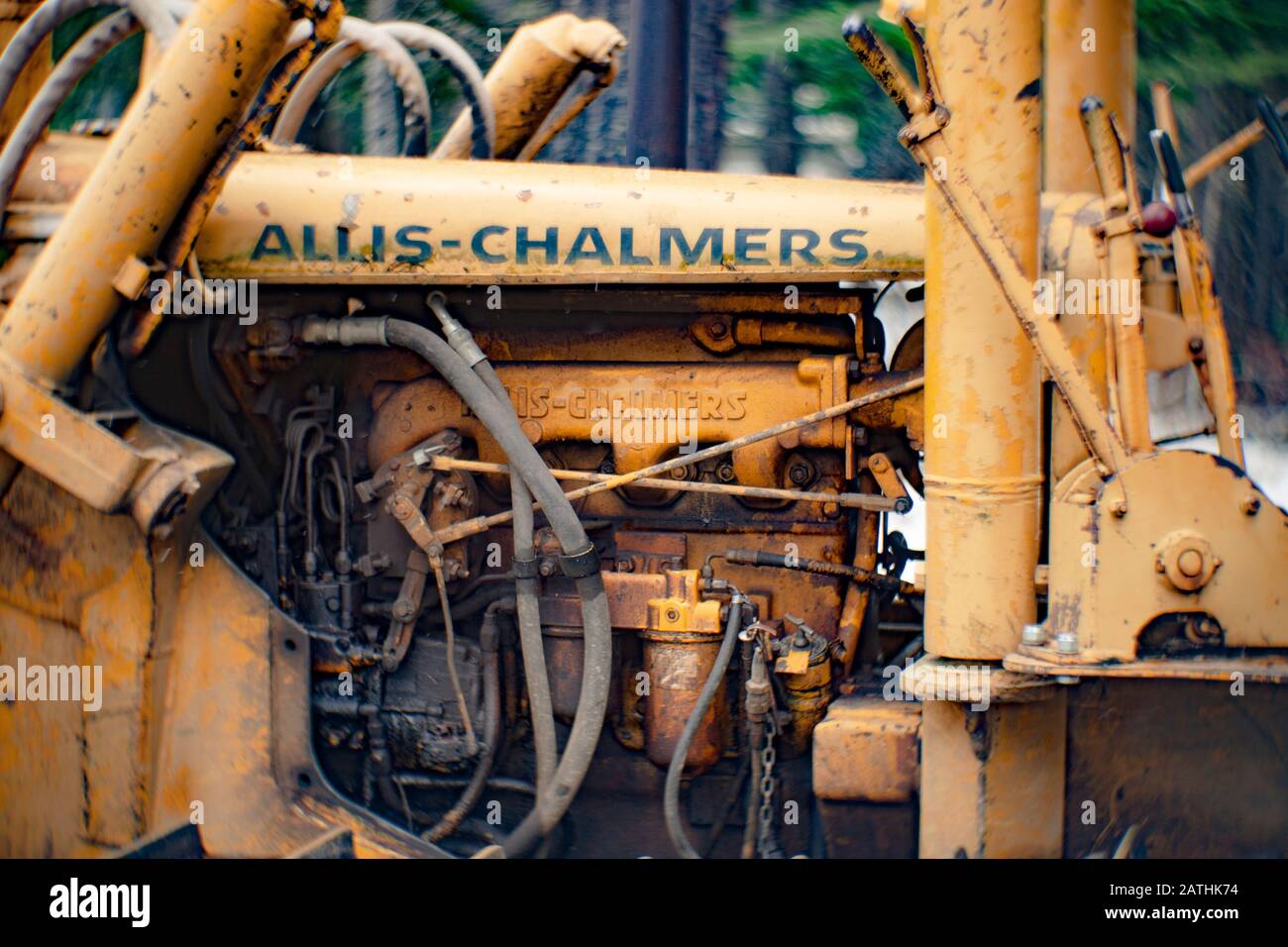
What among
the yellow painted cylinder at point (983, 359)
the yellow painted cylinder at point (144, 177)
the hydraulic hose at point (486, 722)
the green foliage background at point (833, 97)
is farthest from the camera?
the green foliage background at point (833, 97)

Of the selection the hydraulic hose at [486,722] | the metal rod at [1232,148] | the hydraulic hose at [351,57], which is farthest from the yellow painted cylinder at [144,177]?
the metal rod at [1232,148]

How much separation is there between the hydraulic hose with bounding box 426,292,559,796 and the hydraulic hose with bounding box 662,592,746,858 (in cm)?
24

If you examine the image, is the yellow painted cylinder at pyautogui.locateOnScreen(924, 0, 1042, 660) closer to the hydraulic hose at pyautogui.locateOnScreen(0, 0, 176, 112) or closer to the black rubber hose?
the black rubber hose

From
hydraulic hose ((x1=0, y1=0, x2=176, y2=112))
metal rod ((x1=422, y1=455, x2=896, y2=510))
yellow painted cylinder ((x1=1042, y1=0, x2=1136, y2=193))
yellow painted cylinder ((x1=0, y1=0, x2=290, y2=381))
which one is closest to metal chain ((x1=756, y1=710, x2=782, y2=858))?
metal rod ((x1=422, y1=455, x2=896, y2=510))

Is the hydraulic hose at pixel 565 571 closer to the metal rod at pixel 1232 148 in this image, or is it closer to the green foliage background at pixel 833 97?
the metal rod at pixel 1232 148

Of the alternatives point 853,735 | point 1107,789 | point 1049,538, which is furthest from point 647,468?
point 1107,789

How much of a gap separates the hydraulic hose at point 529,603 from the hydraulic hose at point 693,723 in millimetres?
243

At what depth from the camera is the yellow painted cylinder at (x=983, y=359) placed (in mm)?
2090

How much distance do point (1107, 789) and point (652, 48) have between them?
3.37 m

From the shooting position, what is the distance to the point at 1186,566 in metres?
2.01

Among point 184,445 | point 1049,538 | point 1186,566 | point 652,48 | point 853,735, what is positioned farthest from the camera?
point 652,48

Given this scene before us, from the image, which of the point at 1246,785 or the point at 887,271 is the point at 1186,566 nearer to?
the point at 1246,785

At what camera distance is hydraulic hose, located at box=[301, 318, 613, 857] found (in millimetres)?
2566

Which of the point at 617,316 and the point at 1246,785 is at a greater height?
the point at 617,316
